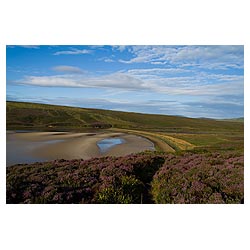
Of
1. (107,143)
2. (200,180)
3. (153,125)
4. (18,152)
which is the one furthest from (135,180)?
(18,152)

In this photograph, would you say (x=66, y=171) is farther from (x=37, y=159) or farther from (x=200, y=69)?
(x=200, y=69)

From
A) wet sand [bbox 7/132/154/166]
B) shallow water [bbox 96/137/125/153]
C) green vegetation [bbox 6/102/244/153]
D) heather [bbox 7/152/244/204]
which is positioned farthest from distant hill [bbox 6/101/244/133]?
heather [bbox 7/152/244/204]

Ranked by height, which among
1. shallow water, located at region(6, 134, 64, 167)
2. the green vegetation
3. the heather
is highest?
the green vegetation

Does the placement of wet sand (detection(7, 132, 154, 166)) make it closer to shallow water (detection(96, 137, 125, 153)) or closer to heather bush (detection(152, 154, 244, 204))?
shallow water (detection(96, 137, 125, 153))

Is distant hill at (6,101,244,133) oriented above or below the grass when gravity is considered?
above

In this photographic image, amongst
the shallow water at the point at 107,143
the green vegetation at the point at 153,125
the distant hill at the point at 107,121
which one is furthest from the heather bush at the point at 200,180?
the shallow water at the point at 107,143
